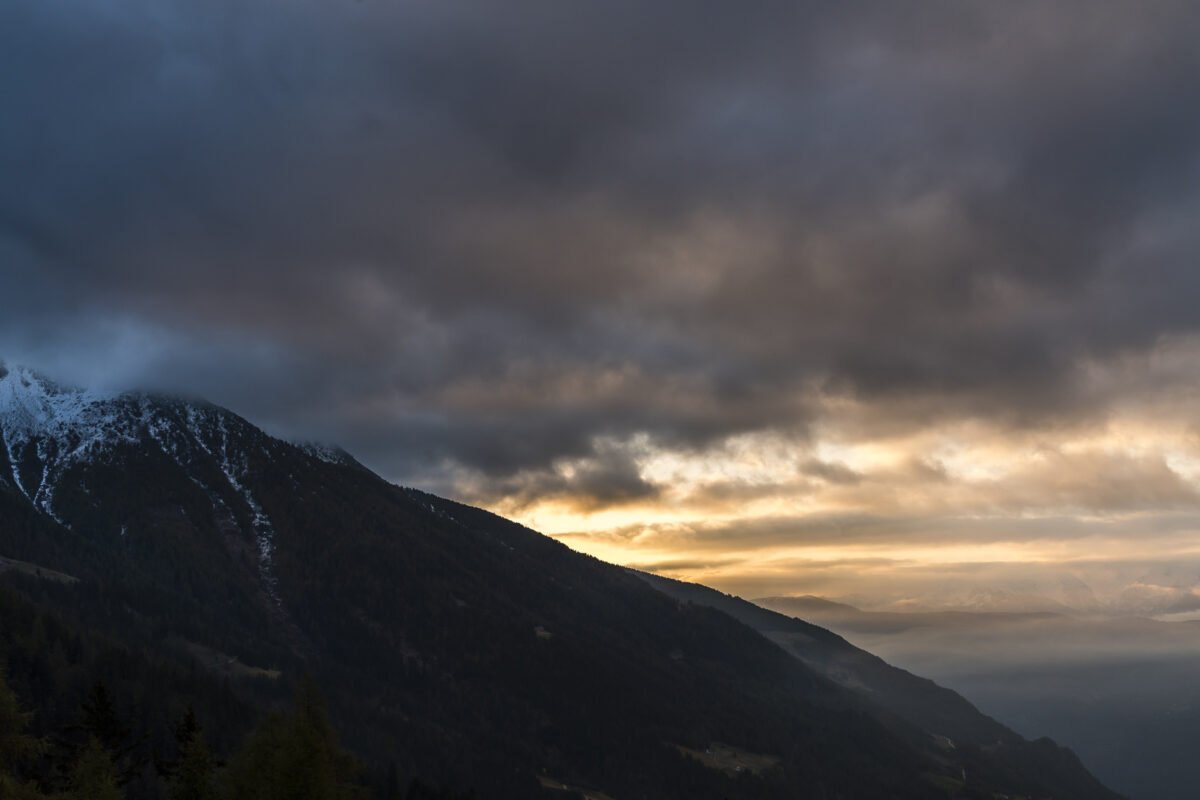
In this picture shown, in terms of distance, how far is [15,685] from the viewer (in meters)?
200

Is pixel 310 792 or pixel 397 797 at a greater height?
pixel 310 792

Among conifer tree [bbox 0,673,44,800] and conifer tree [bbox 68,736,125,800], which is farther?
conifer tree [bbox 68,736,125,800]

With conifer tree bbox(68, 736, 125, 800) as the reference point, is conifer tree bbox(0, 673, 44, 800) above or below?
above

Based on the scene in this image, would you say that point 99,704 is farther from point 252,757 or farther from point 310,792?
point 310,792

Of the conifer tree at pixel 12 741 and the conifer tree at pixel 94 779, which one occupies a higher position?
the conifer tree at pixel 12 741

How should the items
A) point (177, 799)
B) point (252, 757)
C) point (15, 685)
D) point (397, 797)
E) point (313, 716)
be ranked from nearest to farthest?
point (177, 799) < point (252, 757) < point (313, 716) < point (397, 797) < point (15, 685)

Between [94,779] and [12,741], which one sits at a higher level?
[12,741]

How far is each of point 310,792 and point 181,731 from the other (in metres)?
26.6

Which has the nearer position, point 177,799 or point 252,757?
point 177,799

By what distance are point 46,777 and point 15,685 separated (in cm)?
12575

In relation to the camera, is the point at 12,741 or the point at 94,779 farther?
the point at 94,779

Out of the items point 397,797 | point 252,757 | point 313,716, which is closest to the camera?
point 252,757

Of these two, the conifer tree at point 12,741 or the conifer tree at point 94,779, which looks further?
the conifer tree at point 94,779

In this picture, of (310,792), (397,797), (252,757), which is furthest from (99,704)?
(397,797)
